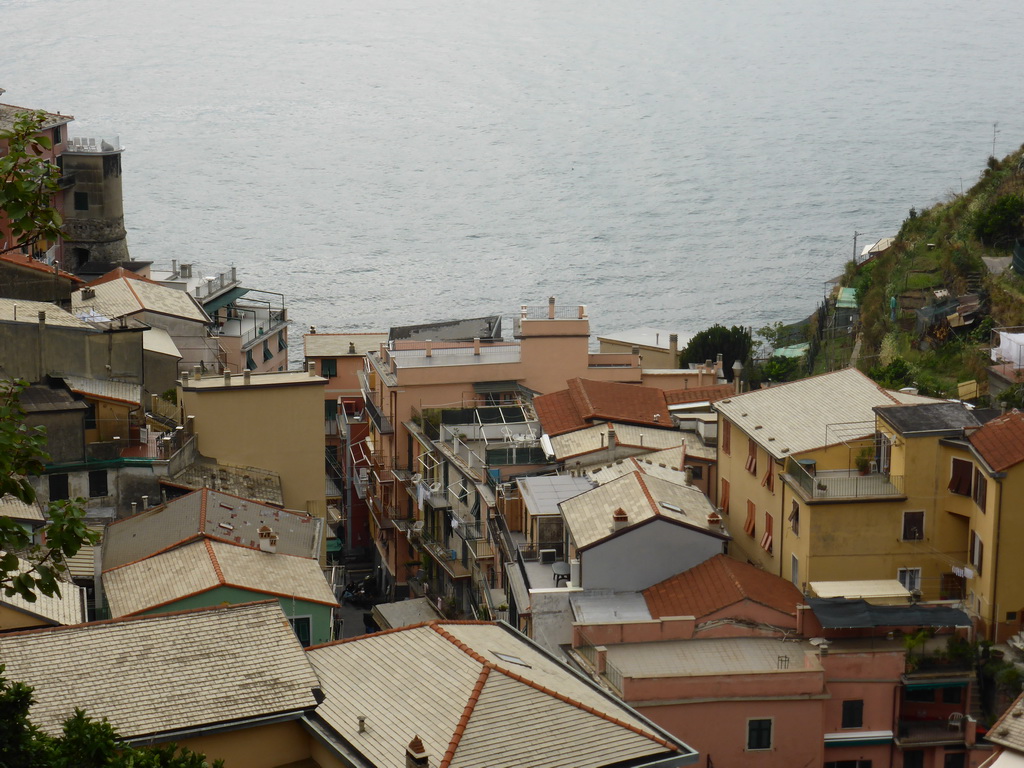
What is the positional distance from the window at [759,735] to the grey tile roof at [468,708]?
4590mm

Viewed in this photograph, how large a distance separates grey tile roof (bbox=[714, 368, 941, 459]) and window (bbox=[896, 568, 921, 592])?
222 cm

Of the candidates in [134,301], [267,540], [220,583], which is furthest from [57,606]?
[134,301]

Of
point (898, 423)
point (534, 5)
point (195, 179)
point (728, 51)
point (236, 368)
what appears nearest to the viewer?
point (898, 423)

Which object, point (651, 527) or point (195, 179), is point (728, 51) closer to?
point (195, 179)

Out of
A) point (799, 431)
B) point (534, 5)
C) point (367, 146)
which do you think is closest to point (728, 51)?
point (534, 5)

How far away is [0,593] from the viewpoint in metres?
17.4

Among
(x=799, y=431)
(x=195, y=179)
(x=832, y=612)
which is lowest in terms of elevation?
(x=832, y=612)

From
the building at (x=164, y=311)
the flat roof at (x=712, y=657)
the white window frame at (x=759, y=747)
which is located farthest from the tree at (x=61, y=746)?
the building at (x=164, y=311)

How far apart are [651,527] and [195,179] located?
75.8 meters

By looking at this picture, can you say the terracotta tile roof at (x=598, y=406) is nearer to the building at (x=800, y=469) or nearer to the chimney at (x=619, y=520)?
the building at (x=800, y=469)

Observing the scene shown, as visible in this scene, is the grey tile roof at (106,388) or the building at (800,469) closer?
the building at (800,469)

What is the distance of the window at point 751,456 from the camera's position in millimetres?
23797

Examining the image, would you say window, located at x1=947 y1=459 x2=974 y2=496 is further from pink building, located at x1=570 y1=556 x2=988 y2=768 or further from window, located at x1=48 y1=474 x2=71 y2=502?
window, located at x1=48 y1=474 x2=71 y2=502

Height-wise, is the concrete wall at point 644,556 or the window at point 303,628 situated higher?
the concrete wall at point 644,556
